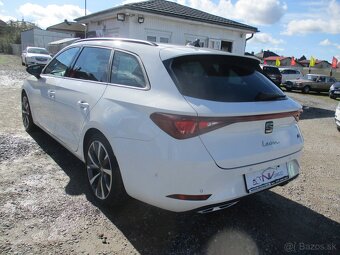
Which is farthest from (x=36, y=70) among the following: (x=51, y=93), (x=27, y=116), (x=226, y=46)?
(x=226, y=46)

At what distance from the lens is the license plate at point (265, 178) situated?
9.16 ft

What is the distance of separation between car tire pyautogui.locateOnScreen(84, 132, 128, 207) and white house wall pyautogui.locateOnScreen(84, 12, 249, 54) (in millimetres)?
9264

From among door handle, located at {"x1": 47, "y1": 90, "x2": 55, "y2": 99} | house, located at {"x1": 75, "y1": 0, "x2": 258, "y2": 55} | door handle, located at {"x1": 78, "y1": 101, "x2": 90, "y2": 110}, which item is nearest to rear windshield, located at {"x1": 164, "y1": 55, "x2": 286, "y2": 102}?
door handle, located at {"x1": 78, "y1": 101, "x2": 90, "y2": 110}

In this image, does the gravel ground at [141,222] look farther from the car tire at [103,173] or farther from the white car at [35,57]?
the white car at [35,57]

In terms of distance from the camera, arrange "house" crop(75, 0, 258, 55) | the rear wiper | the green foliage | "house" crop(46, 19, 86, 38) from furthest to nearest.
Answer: the green foliage
"house" crop(46, 19, 86, 38)
"house" crop(75, 0, 258, 55)
the rear wiper

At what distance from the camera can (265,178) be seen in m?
2.95

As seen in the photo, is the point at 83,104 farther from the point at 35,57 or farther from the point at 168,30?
the point at 35,57

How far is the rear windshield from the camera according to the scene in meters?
2.71

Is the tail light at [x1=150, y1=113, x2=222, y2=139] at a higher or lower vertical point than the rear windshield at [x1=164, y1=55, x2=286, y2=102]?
lower

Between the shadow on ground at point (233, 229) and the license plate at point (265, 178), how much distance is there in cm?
54

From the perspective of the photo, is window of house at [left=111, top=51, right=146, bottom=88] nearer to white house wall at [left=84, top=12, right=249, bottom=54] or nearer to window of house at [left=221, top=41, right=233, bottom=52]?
white house wall at [left=84, top=12, right=249, bottom=54]

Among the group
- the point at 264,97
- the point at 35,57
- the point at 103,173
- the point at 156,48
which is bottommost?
the point at 103,173

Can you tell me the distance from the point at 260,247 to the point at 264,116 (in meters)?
1.19

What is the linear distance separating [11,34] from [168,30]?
4812 cm
